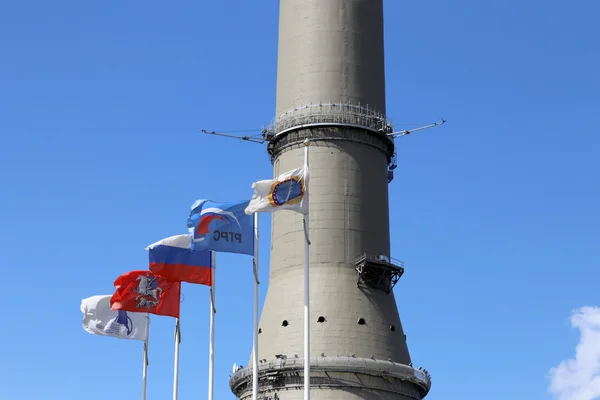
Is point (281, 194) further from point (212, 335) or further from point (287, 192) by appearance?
point (212, 335)

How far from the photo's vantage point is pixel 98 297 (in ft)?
178

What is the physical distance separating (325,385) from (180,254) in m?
16.6

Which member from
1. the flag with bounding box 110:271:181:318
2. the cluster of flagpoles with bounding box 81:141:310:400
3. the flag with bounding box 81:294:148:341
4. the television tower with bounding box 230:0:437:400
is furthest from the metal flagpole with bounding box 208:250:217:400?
the television tower with bounding box 230:0:437:400

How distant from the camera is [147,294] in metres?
50.9

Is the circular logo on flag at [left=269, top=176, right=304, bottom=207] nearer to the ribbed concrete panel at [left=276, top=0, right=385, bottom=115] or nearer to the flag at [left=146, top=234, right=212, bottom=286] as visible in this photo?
the flag at [left=146, top=234, right=212, bottom=286]

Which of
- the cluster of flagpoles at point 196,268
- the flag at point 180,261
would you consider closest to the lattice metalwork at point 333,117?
the cluster of flagpoles at point 196,268

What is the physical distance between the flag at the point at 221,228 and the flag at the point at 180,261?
7.23ft

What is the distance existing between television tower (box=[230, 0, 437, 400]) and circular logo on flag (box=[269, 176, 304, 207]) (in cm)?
1810

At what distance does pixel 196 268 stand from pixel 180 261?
0.79m

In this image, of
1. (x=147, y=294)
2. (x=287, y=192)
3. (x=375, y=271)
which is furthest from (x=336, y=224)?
(x=287, y=192)

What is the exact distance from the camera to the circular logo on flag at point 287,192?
45438 mm

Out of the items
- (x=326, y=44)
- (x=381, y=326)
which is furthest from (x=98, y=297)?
(x=326, y=44)

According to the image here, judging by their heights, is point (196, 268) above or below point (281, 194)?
below

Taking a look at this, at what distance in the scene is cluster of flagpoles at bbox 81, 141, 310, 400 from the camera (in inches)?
1793
